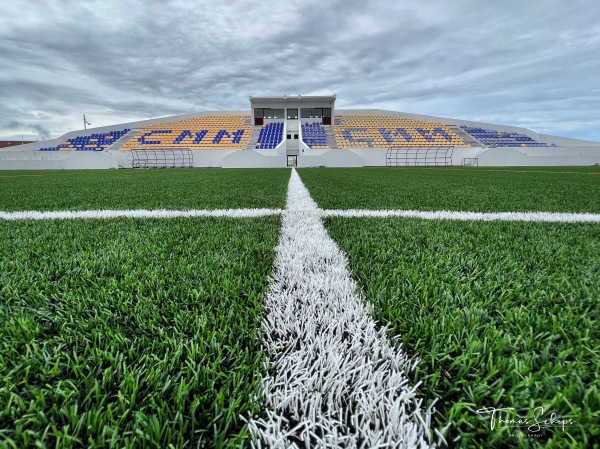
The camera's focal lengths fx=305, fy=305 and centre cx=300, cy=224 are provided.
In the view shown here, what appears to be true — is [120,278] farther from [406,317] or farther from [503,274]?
[503,274]

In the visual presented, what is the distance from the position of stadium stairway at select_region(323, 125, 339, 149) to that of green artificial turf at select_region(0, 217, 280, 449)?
25572mm

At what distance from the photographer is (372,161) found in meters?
22.8

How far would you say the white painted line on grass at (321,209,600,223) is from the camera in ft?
6.80

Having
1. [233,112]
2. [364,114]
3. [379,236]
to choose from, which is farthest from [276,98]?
[379,236]

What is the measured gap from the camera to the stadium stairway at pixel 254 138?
25.8 metres

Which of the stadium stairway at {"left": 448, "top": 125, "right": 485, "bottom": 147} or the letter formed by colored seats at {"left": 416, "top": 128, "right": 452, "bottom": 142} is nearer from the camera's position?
the stadium stairway at {"left": 448, "top": 125, "right": 485, "bottom": 147}

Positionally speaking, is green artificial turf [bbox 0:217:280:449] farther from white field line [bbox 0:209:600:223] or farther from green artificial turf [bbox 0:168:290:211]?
green artificial turf [bbox 0:168:290:211]

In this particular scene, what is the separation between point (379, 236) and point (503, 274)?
635 millimetres

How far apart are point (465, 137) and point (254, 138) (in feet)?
62.3

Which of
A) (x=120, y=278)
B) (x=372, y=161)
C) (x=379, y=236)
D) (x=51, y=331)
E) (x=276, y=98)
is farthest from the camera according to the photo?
(x=276, y=98)

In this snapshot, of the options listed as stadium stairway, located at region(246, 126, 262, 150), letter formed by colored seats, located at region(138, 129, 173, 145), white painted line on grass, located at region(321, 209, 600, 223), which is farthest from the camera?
letter formed by colored seats, located at region(138, 129, 173, 145)

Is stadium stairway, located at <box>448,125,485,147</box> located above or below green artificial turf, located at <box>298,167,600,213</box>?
above

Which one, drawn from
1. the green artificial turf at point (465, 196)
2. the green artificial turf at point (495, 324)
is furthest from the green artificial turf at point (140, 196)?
the green artificial turf at point (495, 324)

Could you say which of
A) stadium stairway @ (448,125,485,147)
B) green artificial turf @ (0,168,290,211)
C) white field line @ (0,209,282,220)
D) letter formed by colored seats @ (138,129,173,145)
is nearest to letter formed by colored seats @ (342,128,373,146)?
stadium stairway @ (448,125,485,147)
